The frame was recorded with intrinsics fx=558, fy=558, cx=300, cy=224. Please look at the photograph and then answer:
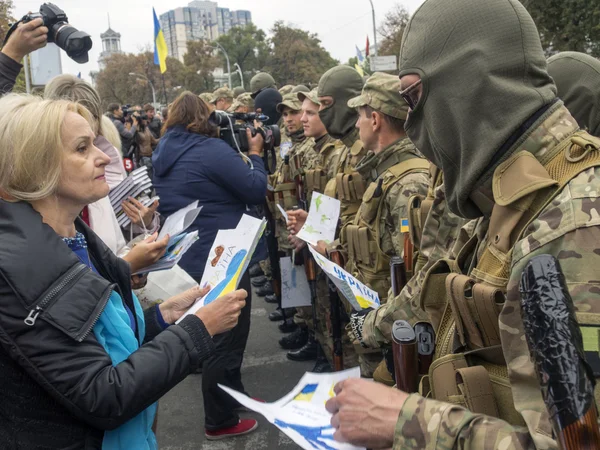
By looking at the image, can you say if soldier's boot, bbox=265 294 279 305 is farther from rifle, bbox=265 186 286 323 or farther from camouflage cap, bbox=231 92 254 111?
camouflage cap, bbox=231 92 254 111

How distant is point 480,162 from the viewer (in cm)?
134

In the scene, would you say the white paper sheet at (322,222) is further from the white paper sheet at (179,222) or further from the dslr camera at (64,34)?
the dslr camera at (64,34)

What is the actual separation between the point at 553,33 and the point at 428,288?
18.3 meters

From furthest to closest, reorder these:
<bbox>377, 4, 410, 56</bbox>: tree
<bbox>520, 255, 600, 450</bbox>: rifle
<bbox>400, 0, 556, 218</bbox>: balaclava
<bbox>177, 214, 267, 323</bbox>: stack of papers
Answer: <bbox>377, 4, 410, 56</bbox>: tree → <bbox>177, 214, 267, 323</bbox>: stack of papers → <bbox>400, 0, 556, 218</bbox>: balaclava → <bbox>520, 255, 600, 450</bbox>: rifle

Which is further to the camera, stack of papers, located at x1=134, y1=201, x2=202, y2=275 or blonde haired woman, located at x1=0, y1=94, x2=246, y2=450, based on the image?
stack of papers, located at x1=134, y1=201, x2=202, y2=275

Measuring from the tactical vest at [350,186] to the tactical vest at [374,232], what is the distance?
446 millimetres

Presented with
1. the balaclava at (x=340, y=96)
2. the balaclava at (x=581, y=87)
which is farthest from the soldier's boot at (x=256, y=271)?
the balaclava at (x=581, y=87)

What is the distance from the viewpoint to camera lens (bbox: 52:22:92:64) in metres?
2.90

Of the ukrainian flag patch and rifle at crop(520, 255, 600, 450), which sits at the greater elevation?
rifle at crop(520, 255, 600, 450)

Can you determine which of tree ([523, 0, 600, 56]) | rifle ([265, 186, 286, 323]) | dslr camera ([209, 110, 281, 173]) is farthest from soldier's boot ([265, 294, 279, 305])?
tree ([523, 0, 600, 56])

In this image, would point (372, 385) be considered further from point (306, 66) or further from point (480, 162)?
point (306, 66)

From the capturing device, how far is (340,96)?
440cm

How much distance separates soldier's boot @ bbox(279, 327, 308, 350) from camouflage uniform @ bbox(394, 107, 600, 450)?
4.15 metres

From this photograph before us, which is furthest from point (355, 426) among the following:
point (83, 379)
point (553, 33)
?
point (553, 33)
